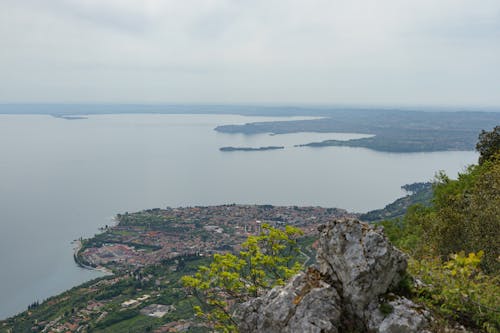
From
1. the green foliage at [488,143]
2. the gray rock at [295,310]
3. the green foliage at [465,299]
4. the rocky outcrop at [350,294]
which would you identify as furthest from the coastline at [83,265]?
the green foliage at [465,299]

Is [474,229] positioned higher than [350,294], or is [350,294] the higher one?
[350,294]

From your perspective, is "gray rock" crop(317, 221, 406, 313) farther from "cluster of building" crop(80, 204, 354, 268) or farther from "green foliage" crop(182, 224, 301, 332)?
"cluster of building" crop(80, 204, 354, 268)

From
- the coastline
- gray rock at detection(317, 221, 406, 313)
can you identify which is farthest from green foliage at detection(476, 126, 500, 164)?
the coastline

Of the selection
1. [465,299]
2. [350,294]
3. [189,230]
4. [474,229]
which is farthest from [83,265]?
[465,299]

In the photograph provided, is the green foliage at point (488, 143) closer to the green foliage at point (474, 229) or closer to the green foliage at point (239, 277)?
the green foliage at point (474, 229)

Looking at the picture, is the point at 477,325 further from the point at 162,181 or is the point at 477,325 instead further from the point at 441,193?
the point at 162,181

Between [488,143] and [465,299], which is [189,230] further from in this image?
[465,299]

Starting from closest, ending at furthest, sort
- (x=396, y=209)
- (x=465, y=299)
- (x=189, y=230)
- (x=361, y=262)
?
(x=465, y=299) → (x=361, y=262) → (x=189, y=230) → (x=396, y=209)

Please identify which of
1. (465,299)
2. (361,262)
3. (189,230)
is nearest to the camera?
(465,299)
